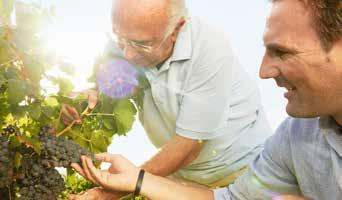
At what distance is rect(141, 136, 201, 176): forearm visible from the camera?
330 centimetres

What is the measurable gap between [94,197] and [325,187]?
1.07 metres

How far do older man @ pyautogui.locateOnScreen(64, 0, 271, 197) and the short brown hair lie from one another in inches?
43.9

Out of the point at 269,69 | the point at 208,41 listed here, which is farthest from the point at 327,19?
the point at 208,41

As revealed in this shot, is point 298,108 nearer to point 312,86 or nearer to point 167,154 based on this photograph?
point 312,86

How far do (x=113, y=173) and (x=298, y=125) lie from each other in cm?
87

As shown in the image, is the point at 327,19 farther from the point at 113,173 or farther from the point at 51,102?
the point at 51,102

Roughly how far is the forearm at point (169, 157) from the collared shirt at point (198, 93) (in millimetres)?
48

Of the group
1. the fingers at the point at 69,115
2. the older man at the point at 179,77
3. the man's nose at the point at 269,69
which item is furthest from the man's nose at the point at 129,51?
the man's nose at the point at 269,69

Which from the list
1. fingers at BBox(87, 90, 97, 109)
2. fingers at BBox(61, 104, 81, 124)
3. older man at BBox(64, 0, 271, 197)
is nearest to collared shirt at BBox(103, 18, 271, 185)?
older man at BBox(64, 0, 271, 197)

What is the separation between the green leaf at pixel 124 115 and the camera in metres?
3.32

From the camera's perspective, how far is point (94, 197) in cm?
301

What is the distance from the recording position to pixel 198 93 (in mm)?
3334

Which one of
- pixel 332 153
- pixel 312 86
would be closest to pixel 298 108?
pixel 312 86

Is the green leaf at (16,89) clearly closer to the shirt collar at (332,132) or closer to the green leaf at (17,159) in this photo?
the green leaf at (17,159)
